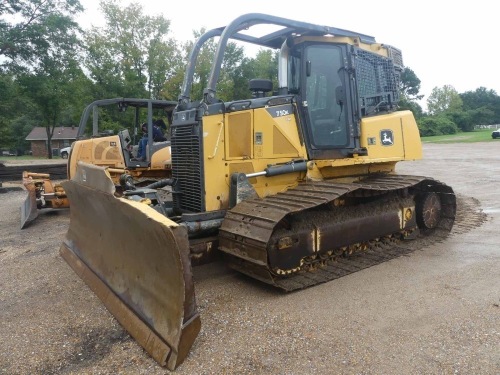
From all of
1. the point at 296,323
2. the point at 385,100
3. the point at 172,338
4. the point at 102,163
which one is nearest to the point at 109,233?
the point at 172,338

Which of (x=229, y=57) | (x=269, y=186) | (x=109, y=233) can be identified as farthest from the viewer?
(x=229, y=57)

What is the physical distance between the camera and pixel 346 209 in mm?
5324

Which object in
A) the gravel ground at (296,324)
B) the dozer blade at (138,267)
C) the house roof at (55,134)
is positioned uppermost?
the house roof at (55,134)

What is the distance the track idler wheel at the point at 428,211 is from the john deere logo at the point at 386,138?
1.09 metres

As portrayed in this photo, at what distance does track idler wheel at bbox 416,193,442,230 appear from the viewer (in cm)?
650

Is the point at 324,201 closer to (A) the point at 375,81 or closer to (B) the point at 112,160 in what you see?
(A) the point at 375,81

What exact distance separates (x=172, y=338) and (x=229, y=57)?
34789mm

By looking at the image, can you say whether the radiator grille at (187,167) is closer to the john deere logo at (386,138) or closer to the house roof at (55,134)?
the john deere logo at (386,138)

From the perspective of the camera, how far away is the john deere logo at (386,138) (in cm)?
604

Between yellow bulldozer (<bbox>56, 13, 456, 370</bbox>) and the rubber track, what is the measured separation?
0.02 metres

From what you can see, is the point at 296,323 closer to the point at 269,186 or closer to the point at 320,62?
the point at 269,186

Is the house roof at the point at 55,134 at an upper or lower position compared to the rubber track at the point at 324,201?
upper

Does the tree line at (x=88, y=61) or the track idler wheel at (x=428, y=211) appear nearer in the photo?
the track idler wheel at (x=428, y=211)

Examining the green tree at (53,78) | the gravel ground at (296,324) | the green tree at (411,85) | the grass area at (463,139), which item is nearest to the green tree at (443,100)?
the green tree at (411,85)
